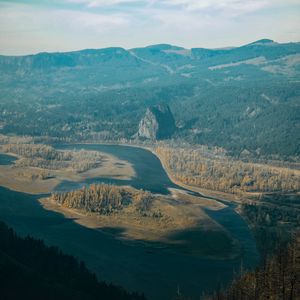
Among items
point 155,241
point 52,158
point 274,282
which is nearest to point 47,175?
point 52,158

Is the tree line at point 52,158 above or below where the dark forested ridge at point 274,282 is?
below

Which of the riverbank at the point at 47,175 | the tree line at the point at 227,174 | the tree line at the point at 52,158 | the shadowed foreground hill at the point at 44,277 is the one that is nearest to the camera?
the shadowed foreground hill at the point at 44,277

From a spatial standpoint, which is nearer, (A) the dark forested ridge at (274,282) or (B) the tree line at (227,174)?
(A) the dark forested ridge at (274,282)

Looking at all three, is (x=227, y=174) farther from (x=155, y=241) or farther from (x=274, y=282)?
(x=274, y=282)

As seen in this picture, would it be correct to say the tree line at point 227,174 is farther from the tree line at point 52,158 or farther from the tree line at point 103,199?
the tree line at point 103,199

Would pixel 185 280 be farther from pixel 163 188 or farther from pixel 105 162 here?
pixel 105 162

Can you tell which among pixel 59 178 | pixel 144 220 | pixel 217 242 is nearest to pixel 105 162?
pixel 59 178

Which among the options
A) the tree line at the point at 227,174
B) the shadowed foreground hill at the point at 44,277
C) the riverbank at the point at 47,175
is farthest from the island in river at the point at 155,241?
the tree line at the point at 227,174
